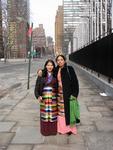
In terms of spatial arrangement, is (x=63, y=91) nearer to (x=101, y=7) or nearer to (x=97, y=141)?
(x=97, y=141)

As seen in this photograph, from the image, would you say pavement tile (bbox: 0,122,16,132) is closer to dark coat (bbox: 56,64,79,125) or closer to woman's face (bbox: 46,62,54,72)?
dark coat (bbox: 56,64,79,125)

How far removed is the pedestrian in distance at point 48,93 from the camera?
7.49 metres

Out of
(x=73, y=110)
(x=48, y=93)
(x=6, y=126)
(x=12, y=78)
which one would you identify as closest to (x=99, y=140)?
→ (x=73, y=110)

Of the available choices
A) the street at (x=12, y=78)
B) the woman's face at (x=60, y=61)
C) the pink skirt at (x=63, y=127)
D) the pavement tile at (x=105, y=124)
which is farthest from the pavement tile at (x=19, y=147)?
the street at (x=12, y=78)

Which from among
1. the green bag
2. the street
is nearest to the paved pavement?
the green bag

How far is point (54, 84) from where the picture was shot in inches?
295

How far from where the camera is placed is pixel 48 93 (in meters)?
7.50

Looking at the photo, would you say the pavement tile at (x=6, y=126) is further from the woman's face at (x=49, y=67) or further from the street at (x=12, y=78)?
the street at (x=12, y=78)

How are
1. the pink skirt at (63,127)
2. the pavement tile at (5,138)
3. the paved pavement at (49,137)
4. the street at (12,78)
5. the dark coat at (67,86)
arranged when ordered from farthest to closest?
the street at (12,78)
the pink skirt at (63,127)
the dark coat at (67,86)
the pavement tile at (5,138)
the paved pavement at (49,137)

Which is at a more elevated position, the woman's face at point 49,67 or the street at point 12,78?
the woman's face at point 49,67

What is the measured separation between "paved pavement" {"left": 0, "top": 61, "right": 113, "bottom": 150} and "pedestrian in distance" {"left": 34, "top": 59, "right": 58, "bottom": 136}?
0.33m

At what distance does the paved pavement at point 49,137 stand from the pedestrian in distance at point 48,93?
33cm

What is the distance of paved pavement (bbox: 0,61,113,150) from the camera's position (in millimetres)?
6969

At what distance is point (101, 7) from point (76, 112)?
74.8ft
